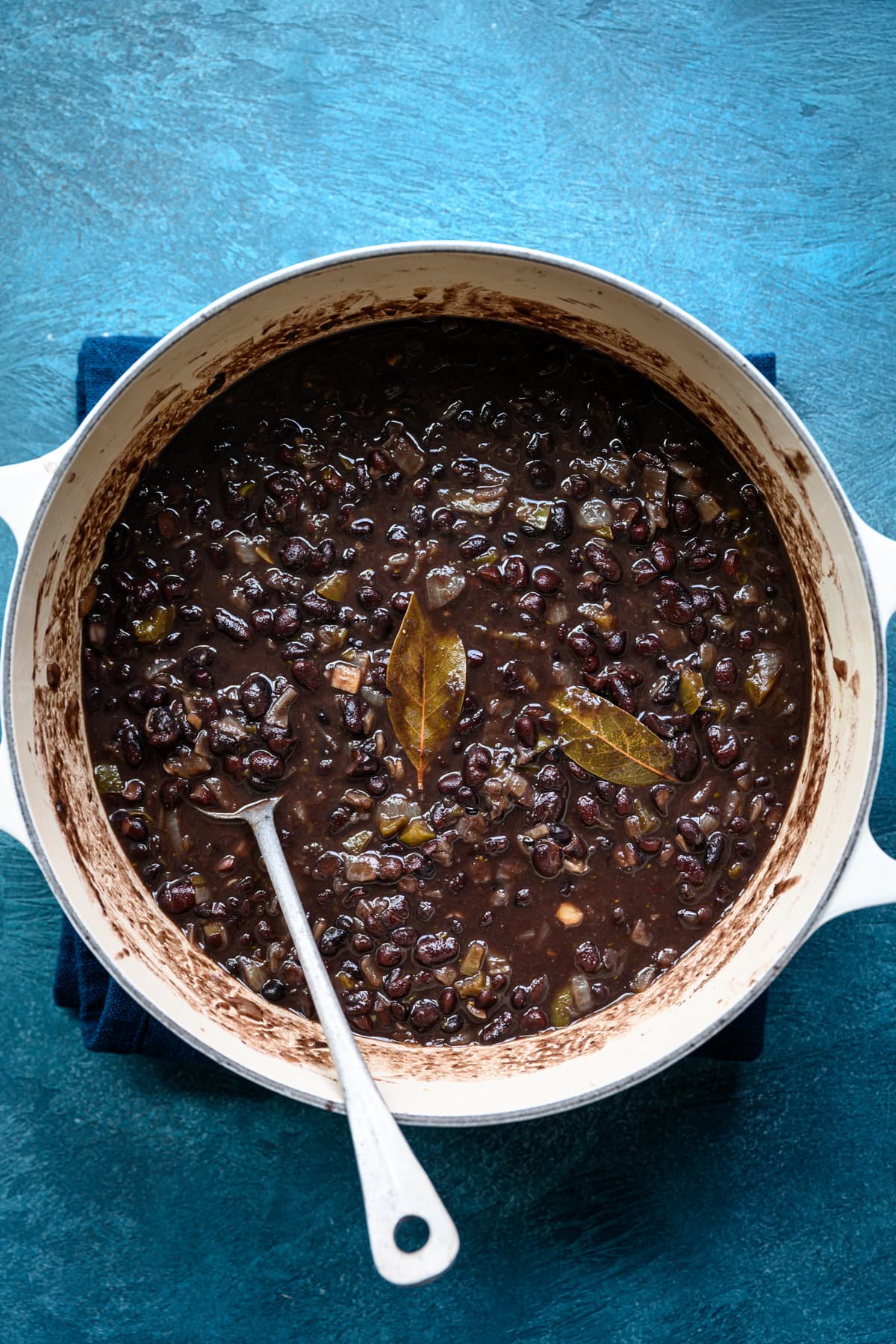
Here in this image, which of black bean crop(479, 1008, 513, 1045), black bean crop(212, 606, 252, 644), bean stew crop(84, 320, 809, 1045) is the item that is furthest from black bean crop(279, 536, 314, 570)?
black bean crop(479, 1008, 513, 1045)

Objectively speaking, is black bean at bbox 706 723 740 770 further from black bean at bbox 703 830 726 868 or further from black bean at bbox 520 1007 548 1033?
black bean at bbox 520 1007 548 1033

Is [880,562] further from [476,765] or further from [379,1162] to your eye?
[379,1162]

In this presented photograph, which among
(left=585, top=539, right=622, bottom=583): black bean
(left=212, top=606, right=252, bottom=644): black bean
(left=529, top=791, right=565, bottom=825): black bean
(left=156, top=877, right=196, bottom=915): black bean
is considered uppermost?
(left=585, top=539, right=622, bottom=583): black bean

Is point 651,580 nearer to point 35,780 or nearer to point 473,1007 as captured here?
point 473,1007

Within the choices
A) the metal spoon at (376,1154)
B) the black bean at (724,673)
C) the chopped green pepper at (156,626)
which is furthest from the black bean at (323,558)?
the black bean at (724,673)

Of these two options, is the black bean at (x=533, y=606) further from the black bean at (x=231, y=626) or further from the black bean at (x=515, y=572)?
the black bean at (x=231, y=626)

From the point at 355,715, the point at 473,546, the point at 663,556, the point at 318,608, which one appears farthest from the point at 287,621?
the point at 663,556
